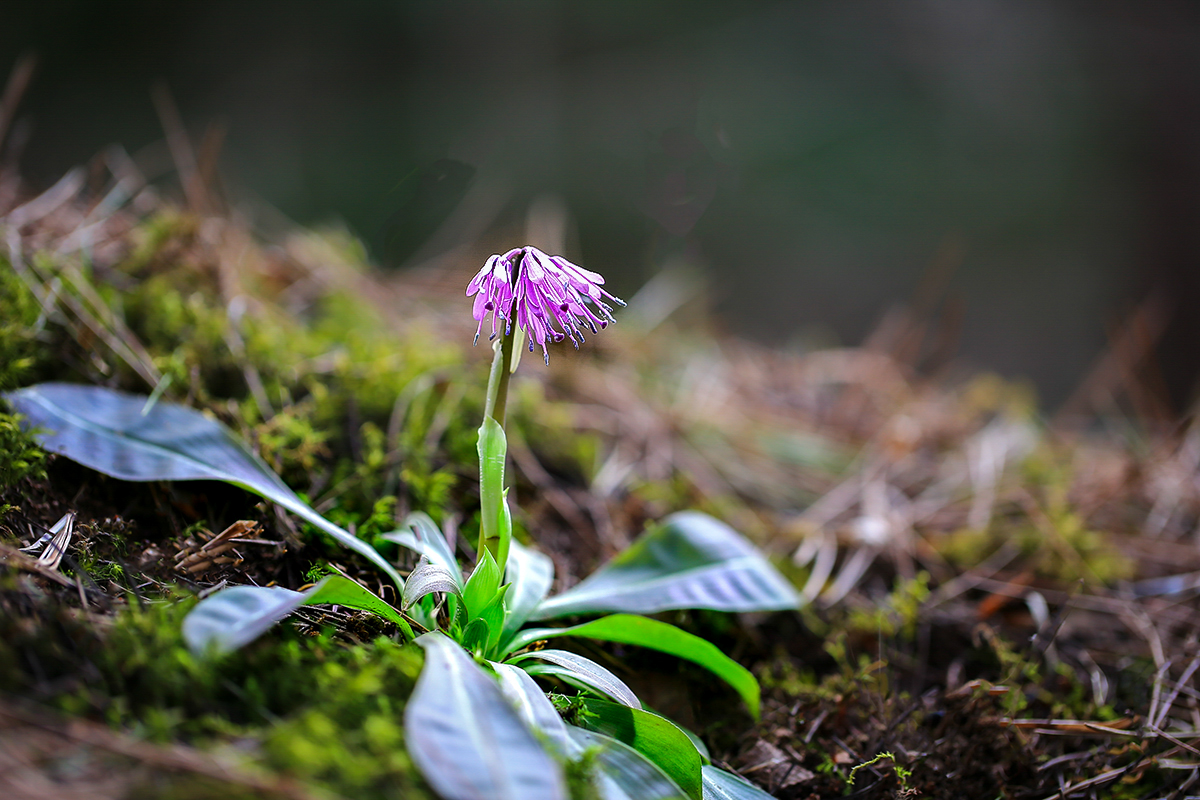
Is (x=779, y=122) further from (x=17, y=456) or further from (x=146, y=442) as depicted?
(x=17, y=456)

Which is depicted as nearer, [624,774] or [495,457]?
[624,774]

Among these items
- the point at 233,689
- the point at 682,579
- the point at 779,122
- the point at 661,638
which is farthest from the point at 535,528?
the point at 779,122

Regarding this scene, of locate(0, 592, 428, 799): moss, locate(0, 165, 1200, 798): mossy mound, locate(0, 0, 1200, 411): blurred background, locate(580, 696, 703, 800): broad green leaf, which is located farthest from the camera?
locate(0, 0, 1200, 411): blurred background

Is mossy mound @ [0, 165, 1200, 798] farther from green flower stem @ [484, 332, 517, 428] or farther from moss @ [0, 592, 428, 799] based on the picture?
green flower stem @ [484, 332, 517, 428]

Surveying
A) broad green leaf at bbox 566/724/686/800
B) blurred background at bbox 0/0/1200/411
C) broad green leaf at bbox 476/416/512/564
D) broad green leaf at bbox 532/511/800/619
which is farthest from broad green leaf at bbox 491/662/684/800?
blurred background at bbox 0/0/1200/411

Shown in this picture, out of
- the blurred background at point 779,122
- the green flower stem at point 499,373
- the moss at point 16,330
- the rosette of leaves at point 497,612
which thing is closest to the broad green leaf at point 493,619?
the rosette of leaves at point 497,612

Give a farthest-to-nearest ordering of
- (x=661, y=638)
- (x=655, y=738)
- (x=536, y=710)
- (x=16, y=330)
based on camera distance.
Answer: (x=16, y=330), (x=661, y=638), (x=655, y=738), (x=536, y=710)

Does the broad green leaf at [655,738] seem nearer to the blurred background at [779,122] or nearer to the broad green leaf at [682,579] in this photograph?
the broad green leaf at [682,579]
